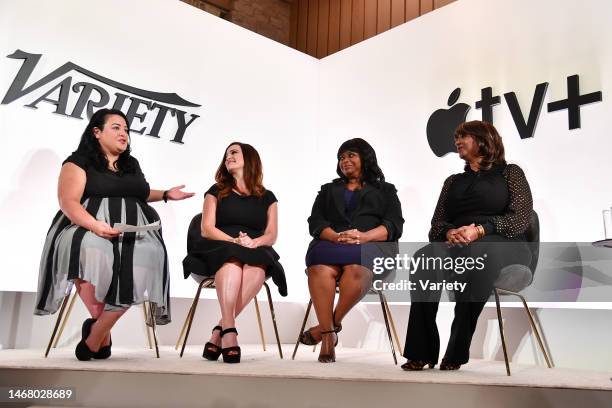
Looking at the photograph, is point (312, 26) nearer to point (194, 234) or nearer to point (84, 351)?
point (194, 234)

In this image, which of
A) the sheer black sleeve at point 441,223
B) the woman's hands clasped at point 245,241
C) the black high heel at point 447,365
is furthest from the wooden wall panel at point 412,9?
the black high heel at point 447,365

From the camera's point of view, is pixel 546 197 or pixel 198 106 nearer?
pixel 546 197

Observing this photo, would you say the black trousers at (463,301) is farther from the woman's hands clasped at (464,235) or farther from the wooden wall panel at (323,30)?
the wooden wall panel at (323,30)

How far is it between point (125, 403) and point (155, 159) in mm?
2454

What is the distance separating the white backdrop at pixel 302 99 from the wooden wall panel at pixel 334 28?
2.65 ft

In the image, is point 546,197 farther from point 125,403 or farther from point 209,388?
point 125,403

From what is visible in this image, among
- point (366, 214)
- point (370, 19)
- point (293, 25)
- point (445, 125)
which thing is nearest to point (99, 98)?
point (366, 214)

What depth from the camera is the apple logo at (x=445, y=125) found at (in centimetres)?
437

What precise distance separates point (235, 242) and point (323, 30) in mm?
4115

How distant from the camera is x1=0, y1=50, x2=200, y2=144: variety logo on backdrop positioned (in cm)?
380

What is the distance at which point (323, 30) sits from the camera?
21.6ft

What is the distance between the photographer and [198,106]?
4.74 meters

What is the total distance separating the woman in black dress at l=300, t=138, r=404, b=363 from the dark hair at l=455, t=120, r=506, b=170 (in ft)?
2.03

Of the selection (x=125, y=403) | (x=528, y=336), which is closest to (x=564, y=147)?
(x=528, y=336)
